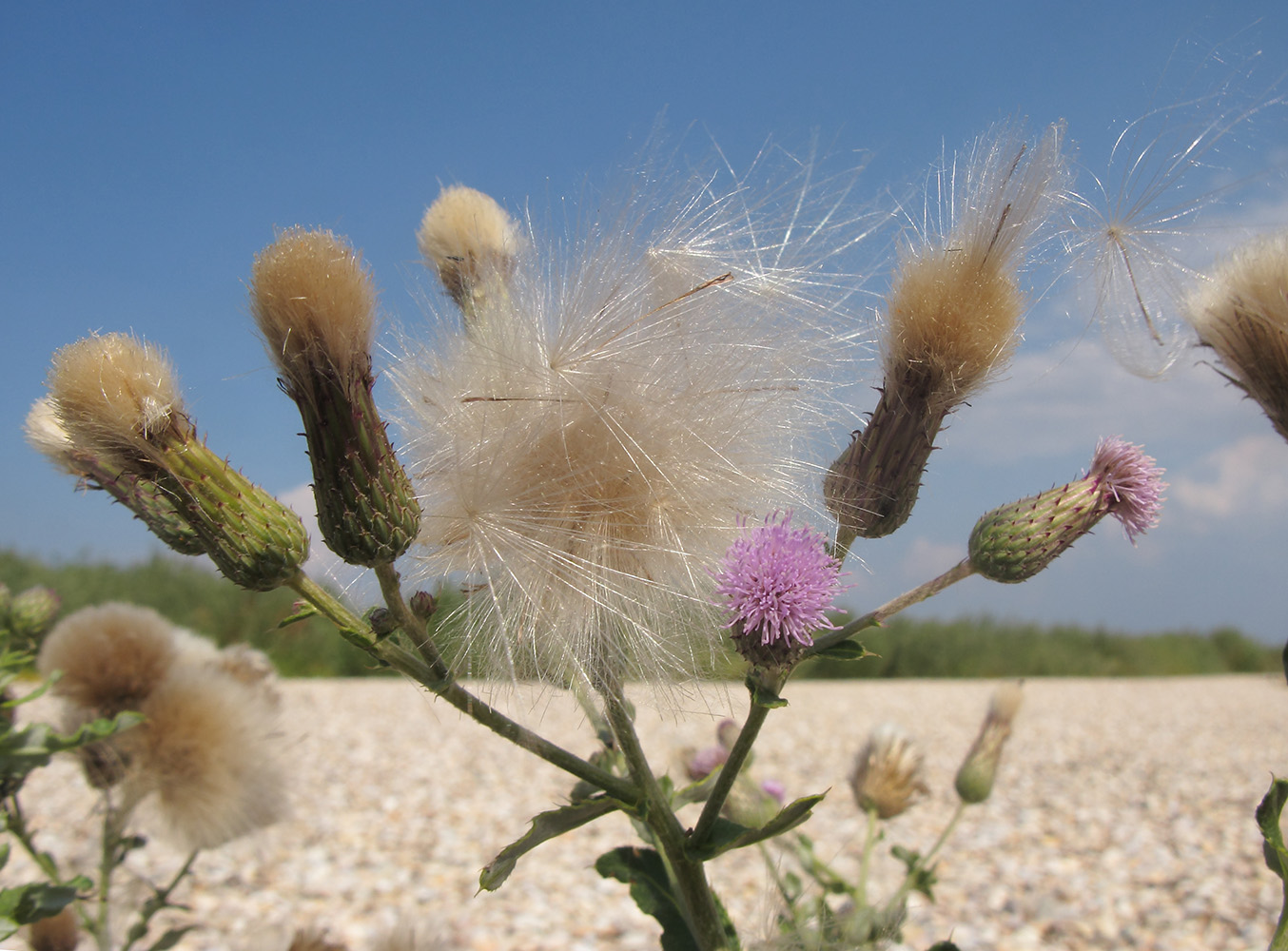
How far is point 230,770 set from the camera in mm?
2215

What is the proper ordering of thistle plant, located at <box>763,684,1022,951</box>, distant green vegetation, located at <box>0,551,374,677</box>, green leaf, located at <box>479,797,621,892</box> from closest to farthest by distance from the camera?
1. green leaf, located at <box>479,797,621,892</box>
2. thistle plant, located at <box>763,684,1022,951</box>
3. distant green vegetation, located at <box>0,551,374,677</box>

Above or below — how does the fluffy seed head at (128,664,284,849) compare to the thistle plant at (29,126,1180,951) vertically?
below

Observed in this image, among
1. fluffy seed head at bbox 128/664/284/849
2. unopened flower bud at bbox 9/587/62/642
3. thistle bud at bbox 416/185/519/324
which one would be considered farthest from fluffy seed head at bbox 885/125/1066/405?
unopened flower bud at bbox 9/587/62/642

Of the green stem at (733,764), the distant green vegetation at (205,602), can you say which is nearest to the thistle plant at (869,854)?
the green stem at (733,764)

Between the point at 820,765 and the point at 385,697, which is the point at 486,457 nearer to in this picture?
the point at 820,765

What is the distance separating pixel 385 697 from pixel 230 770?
901cm

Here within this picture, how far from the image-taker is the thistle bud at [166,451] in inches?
37.2

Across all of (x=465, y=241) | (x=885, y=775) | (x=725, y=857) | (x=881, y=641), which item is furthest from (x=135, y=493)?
(x=881, y=641)

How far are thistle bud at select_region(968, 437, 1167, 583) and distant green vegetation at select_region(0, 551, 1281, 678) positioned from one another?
29.0 feet

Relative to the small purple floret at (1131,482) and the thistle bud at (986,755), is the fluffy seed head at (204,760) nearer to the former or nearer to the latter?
the thistle bud at (986,755)

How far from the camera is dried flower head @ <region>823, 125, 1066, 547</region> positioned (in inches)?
41.0

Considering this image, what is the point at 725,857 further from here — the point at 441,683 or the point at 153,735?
the point at 441,683

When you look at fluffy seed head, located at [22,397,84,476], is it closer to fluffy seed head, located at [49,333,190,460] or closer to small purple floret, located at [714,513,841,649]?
fluffy seed head, located at [49,333,190,460]

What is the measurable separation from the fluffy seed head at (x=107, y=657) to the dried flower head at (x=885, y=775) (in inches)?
70.8
